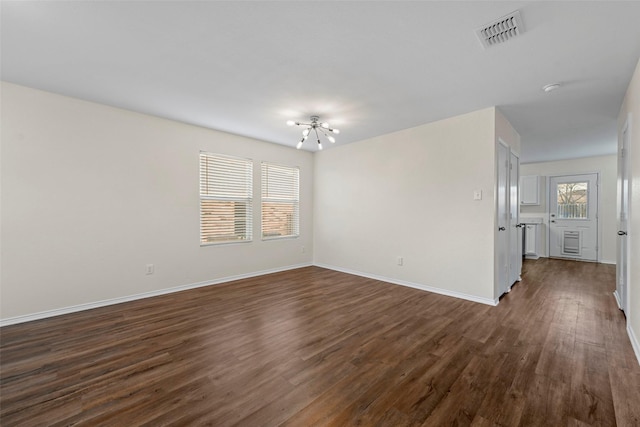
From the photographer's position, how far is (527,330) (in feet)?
9.07

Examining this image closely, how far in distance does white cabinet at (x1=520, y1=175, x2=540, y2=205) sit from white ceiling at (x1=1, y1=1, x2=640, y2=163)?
12.5 ft

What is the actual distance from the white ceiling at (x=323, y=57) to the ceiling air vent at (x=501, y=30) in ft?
0.16

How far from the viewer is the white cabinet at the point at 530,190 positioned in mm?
→ 7110

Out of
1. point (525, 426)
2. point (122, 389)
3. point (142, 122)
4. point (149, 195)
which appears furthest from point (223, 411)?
point (142, 122)

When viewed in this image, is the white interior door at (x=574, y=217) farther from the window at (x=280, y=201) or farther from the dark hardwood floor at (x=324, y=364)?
the window at (x=280, y=201)

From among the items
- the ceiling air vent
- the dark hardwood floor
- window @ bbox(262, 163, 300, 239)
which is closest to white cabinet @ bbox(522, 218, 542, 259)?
the dark hardwood floor

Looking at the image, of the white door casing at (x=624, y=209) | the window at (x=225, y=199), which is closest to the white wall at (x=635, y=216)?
the white door casing at (x=624, y=209)

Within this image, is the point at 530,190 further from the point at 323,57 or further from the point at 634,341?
the point at 323,57

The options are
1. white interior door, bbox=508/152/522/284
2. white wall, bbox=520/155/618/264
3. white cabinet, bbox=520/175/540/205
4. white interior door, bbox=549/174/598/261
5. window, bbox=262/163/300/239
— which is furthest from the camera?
white cabinet, bbox=520/175/540/205

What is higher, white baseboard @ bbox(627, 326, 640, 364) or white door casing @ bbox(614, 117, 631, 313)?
white door casing @ bbox(614, 117, 631, 313)

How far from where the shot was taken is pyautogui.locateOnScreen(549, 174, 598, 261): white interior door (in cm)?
636

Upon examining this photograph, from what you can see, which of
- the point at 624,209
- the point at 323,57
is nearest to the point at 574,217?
the point at 624,209

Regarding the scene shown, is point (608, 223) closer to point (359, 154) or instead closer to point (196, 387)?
point (359, 154)

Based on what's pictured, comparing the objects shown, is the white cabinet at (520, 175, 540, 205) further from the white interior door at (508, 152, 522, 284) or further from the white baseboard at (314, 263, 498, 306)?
the white baseboard at (314, 263, 498, 306)
